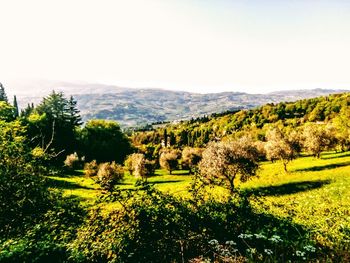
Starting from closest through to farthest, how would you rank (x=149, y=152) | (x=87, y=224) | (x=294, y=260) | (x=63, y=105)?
1. (x=294, y=260)
2. (x=87, y=224)
3. (x=63, y=105)
4. (x=149, y=152)

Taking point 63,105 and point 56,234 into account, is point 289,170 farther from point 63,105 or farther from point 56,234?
point 63,105

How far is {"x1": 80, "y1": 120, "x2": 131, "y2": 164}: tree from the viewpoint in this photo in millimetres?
125106

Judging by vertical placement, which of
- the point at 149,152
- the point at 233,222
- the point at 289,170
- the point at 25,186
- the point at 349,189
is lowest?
the point at 149,152

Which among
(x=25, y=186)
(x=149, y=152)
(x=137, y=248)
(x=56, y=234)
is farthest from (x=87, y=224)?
(x=149, y=152)

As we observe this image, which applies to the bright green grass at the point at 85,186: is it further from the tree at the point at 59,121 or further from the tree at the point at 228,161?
the tree at the point at 59,121

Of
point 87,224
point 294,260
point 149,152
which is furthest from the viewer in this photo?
point 149,152

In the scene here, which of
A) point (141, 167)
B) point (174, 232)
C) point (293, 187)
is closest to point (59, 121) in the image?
point (141, 167)

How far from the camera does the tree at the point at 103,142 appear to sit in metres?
125

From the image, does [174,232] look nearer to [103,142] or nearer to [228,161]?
[228,161]

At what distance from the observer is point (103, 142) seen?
128 m

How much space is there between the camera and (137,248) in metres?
13.2

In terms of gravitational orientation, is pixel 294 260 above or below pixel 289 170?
above

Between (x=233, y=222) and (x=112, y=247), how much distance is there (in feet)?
21.5

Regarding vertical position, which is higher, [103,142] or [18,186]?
[18,186]
